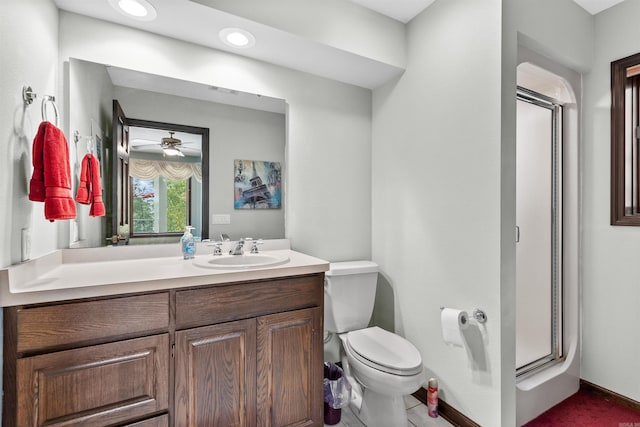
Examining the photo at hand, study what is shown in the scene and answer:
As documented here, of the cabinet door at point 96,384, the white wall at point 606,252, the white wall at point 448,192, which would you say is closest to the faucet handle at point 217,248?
the cabinet door at point 96,384

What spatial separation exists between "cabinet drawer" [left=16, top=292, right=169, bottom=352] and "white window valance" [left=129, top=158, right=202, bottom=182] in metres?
0.86

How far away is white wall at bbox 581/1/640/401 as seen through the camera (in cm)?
185

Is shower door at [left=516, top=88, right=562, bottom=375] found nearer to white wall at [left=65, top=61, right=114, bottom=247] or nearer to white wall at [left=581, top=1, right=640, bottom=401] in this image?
white wall at [left=581, top=1, right=640, bottom=401]

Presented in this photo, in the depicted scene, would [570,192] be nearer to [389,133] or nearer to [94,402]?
[389,133]

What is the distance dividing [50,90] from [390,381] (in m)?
2.17

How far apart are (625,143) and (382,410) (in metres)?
2.21

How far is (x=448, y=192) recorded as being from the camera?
5.90ft

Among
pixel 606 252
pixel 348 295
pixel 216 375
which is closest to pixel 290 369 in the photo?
pixel 216 375

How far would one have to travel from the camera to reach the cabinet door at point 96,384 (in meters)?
1.01

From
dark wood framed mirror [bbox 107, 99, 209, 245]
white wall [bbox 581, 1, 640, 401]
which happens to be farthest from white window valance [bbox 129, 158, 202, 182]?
white wall [bbox 581, 1, 640, 401]

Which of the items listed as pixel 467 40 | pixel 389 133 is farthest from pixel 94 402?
pixel 467 40

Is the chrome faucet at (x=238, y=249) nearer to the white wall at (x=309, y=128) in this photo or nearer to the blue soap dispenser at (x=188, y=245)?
→ the blue soap dispenser at (x=188, y=245)

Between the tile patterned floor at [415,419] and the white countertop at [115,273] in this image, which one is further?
the tile patterned floor at [415,419]

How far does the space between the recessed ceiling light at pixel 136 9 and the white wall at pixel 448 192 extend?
1.57 m
